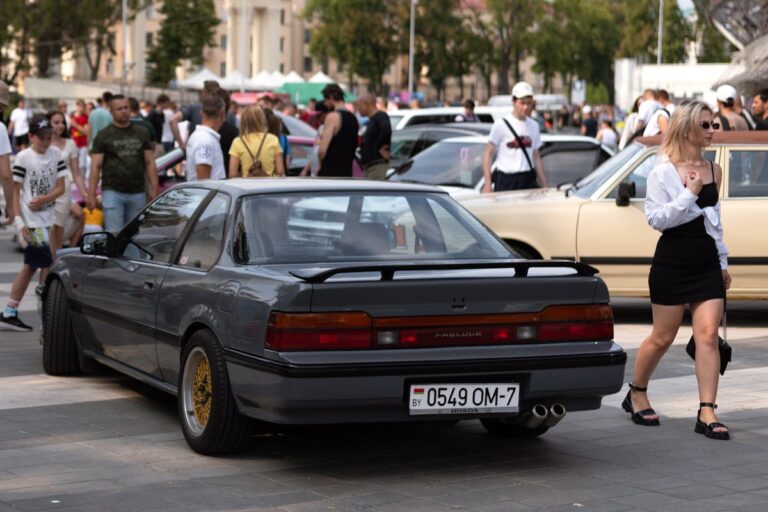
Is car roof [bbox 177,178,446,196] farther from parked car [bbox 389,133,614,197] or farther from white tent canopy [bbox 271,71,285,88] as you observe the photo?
white tent canopy [bbox 271,71,285,88]

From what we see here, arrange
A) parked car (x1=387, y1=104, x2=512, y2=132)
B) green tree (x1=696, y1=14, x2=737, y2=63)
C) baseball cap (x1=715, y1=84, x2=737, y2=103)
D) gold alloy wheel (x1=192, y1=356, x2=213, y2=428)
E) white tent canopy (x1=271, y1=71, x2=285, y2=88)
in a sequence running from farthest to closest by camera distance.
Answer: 1. green tree (x1=696, y1=14, x2=737, y2=63)
2. white tent canopy (x1=271, y1=71, x2=285, y2=88)
3. parked car (x1=387, y1=104, x2=512, y2=132)
4. baseball cap (x1=715, y1=84, x2=737, y2=103)
5. gold alloy wheel (x1=192, y1=356, x2=213, y2=428)

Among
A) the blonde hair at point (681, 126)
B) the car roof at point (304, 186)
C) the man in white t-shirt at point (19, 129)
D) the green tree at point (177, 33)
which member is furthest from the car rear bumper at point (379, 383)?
the green tree at point (177, 33)

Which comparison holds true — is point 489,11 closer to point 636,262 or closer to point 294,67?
point 294,67

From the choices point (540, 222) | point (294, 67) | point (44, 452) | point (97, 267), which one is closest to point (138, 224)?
point (97, 267)

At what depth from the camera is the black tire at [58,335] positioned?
958 cm

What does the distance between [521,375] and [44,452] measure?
7.57 feet

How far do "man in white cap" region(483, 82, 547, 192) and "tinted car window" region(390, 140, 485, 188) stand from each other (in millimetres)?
1448

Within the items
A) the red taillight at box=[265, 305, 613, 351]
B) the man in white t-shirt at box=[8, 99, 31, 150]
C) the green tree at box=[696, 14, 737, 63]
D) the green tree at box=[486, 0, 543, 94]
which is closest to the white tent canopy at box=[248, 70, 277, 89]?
the green tree at box=[486, 0, 543, 94]

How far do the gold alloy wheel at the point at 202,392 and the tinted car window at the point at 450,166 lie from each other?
29.5ft

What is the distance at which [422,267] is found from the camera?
7094 mm

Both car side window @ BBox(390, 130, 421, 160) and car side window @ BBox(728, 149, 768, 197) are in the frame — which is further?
car side window @ BBox(390, 130, 421, 160)

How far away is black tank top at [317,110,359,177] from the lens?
50.8 ft

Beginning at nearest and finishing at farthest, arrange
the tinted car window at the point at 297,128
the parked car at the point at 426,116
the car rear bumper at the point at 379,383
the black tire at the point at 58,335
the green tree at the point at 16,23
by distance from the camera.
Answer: the car rear bumper at the point at 379,383 → the black tire at the point at 58,335 → the tinted car window at the point at 297,128 → the parked car at the point at 426,116 → the green tree at the point at 16,23

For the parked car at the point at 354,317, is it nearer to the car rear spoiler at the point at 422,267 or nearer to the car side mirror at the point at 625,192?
the car rear spoiler at the point at 422,267
